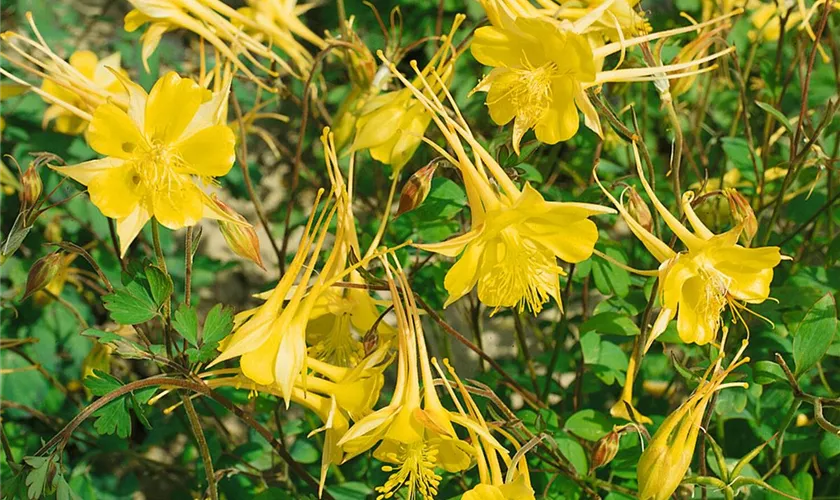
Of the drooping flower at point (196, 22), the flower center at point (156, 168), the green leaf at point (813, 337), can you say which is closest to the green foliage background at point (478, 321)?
the green leaf at point (813, 337)

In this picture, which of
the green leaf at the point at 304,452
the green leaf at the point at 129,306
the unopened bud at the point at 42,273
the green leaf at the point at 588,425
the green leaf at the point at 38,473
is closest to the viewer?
the green leaf at the point at 38,473

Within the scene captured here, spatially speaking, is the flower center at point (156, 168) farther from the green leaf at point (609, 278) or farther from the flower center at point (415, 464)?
the green leaf at point (609, 278)

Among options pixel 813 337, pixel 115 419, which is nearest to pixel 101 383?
pixel 115 419

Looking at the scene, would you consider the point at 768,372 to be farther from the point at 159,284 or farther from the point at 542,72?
the point at 159,284

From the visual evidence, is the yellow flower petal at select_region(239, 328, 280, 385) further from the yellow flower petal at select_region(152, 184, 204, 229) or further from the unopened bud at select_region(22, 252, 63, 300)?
the unopened bud at select_region(22, 252, 63, 300)

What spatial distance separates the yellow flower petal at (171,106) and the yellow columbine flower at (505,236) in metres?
0.23

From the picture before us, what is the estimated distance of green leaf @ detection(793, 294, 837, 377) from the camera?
111 centimetres

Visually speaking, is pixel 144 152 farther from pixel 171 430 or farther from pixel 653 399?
pixel 653 399

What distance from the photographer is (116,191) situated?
3.52ft

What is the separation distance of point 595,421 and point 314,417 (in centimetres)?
47

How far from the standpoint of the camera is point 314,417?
1.53 m

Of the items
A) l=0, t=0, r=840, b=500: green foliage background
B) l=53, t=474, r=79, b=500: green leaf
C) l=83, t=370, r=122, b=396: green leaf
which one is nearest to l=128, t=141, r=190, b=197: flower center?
l=0, t=0, r=840, b=500: green foliage background

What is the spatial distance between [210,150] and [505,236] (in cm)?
36

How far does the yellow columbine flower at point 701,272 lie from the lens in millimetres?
1034
